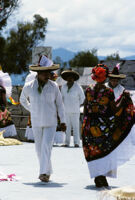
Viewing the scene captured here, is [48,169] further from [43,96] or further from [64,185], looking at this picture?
[43,96]

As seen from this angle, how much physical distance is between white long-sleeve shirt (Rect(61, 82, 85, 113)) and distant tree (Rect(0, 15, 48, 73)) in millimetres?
38206

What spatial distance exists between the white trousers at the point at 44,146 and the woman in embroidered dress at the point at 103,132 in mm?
644

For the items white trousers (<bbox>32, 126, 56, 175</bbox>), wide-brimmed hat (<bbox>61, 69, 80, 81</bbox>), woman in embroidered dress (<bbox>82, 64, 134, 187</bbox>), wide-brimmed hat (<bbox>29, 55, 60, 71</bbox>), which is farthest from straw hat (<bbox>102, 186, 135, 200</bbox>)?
wide-brimmed hat (<bbox>61, 69, 80, 81</bbox>)

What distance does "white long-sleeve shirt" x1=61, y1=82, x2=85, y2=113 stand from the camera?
A: 15.1 metres

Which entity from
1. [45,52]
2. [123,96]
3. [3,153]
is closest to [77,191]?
[123,96]

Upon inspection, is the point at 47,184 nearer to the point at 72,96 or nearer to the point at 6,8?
the point at 72,96

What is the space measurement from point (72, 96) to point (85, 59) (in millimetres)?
61703

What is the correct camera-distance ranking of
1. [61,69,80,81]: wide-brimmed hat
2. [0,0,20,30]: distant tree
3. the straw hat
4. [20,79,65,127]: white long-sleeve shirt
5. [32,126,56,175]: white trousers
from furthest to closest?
[0,0,20,30]: distant tree < [61,69,80,81]: wide-brimmed hat < [20,79,65,127]: white long-sleeve shirt < [32,126,56,175]: white trousers < the straw hat

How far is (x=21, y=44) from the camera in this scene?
54750 millimetres

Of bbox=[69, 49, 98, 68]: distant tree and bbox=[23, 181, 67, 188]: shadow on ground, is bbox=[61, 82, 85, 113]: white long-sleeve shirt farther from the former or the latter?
bbox=[69, 49, 98, 68]: distant tree

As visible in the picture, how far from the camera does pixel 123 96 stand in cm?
824

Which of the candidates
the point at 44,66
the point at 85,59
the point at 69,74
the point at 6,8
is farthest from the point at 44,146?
the point at 85,59

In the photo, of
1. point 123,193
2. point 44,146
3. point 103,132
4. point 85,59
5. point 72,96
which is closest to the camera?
point 123,193

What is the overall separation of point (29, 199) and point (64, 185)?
1372 mm
